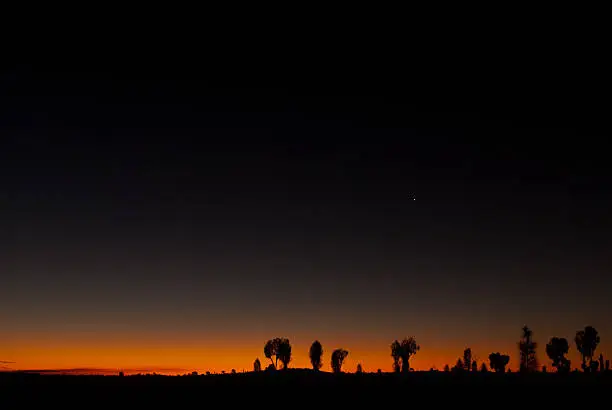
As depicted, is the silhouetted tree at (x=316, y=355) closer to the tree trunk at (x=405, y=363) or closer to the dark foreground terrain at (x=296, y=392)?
the tree trunk at (x=405, y=363)

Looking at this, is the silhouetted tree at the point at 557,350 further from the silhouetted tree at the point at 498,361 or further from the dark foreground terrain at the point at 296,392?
the dark foreground terrain at the point at 296,392

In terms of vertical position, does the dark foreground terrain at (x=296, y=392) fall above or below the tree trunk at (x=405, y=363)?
below

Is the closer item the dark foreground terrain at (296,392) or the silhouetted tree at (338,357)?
the dark foreground terrain at (296,392)

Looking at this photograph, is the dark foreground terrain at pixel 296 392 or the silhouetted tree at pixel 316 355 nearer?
the dark foreground terrain at pixel 296 392

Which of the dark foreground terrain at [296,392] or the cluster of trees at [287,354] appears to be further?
the cluster of trees at [287,354]

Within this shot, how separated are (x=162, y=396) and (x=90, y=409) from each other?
24.6 ft

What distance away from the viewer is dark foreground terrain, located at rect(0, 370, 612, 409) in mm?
69250

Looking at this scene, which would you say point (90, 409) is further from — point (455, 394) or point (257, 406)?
point (455, 394)

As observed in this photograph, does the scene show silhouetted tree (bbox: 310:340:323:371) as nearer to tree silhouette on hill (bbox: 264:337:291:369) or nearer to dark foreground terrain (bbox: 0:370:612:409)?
tree silhouette on hill (bbox: 264:337:291:369)

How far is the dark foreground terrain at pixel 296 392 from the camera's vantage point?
69250mm

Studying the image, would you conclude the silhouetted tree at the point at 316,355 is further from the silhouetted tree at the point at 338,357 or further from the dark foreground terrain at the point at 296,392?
the dark foreground terrain at the point at 296,392

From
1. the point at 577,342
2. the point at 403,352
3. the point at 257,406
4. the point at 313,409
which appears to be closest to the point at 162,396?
the point at 257,406

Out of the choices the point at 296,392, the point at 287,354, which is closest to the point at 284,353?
the point at 287,354

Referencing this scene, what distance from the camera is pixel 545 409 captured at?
6825cm
